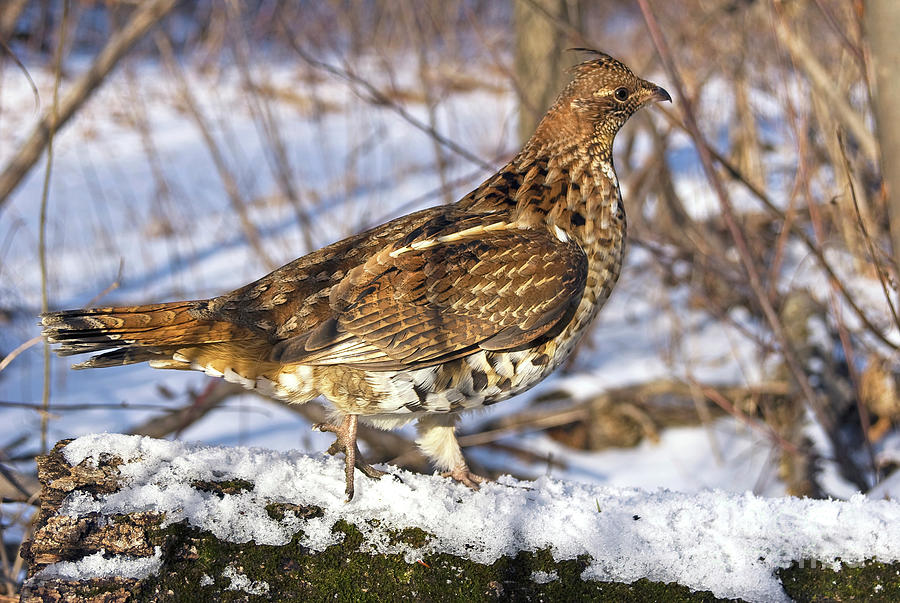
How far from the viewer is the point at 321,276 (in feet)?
8.32

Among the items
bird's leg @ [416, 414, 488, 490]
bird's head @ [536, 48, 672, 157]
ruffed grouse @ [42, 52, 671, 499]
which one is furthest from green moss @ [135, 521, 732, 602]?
bird's head @ [536, 48, 672, 157]

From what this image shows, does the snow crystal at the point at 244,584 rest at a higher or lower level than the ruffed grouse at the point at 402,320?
lower

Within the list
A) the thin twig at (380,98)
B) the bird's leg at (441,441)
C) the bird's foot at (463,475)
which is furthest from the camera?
the thin twig at (380,98)

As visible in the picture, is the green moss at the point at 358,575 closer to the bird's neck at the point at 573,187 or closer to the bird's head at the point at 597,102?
the bird's neck at the point at 573,187

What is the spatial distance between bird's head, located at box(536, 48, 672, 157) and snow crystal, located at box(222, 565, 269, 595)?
5.79 feet

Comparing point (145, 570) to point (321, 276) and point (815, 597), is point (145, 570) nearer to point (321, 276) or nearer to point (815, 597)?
point (321, 276)

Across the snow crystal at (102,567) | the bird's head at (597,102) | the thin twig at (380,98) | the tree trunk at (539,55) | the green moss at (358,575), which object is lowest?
the green moss at (358,575)

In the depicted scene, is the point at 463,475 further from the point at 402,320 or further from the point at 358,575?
the point at 358,575

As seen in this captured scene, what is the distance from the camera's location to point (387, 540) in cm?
194

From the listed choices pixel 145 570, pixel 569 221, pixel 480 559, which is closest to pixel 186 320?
pixel 145 570

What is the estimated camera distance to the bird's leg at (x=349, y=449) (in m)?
2.09

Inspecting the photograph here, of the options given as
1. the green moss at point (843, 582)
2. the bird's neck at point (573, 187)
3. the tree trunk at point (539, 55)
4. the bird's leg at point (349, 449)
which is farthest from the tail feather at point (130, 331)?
the tree trunk at point (539, 55)

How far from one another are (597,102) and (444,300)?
954 millimetres

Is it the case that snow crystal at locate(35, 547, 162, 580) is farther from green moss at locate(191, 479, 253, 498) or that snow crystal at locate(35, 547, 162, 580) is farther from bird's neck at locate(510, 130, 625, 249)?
bird's neck at locate(510, 130, 625, 249)
